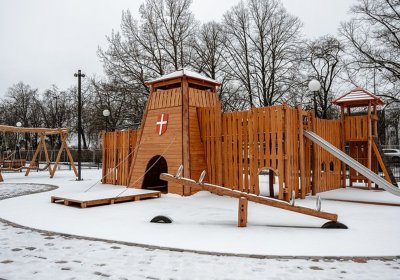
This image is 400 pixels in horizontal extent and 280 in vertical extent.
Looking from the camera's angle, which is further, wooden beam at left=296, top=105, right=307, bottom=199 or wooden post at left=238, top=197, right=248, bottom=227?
wooden beam at left=296, top=105, right=307, bottom=199

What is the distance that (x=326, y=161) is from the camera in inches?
526

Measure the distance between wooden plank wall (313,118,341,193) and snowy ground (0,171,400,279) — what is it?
323 centimetres

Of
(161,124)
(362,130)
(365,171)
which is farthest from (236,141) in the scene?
(362,130)

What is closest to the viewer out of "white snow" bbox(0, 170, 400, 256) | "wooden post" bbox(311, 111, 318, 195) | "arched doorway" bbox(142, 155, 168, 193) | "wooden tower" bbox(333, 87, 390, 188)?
"white snow" bbox(0, 170, 400, 256)

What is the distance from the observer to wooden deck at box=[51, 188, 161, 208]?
31.5 feet

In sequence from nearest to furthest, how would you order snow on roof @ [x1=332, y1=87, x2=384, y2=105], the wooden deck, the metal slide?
1. the metal slide
2. the wooden deck
3. snow on roof @ [x1=332, y1=87, x2=384, y2=105]

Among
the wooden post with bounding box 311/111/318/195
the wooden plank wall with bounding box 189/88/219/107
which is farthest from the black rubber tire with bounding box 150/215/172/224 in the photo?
the wooden post with bounding box 311/111/318/195

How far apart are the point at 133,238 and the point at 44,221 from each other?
Result: 2800 millimetres

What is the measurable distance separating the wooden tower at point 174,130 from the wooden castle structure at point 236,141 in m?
0.04

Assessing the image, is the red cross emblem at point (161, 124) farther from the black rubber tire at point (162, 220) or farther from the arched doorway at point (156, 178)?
the black rubber tire at point (162, 220)

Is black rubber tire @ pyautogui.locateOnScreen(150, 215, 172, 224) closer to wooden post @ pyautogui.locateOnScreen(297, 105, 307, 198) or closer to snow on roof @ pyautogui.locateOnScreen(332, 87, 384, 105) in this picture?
wooden post @ pyautogui.locateOnScreen(297, 105, 307, 198)

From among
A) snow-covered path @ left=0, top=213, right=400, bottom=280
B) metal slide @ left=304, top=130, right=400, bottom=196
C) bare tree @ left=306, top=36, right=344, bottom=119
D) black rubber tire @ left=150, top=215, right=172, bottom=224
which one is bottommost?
snow-covered path @ left=0, top=213, right=400, bottom=280

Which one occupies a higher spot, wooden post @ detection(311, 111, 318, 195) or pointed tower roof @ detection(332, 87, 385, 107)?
pointed tower roof @ detection(332, 87, 385, 107)

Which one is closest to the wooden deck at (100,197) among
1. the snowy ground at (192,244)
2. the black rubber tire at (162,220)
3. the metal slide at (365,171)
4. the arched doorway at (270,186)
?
the snowy ground at (192,244)
